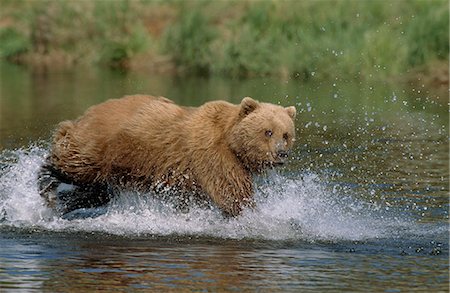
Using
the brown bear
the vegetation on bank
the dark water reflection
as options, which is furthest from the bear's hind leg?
the vegetation on bank

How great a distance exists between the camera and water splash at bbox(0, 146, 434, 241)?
9.98m

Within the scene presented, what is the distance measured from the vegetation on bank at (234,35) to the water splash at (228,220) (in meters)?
14.4

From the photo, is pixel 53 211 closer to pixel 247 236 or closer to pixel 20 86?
pixel 247 236

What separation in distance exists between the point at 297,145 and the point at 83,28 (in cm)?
1827

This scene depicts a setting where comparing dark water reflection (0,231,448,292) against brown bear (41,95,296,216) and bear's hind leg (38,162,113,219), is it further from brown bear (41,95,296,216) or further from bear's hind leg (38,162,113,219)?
bear's hind leg (38,162,113,219)

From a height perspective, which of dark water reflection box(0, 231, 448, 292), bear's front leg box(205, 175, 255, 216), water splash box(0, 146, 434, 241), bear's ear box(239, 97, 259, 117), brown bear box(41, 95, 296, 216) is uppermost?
bear's ear box(239, 97, 259, 117)

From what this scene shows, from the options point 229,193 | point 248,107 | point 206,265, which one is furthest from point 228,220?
point 206,265

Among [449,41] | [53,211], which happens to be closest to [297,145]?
[53,211]

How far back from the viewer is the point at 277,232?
10.0 meters

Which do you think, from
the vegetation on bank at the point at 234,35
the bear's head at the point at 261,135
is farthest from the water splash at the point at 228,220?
the vegetation on bank at the point at 234,35

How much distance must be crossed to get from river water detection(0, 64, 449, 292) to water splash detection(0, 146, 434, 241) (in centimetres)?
1

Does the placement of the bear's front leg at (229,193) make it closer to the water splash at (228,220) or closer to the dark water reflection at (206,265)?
the water splash at (228,220)

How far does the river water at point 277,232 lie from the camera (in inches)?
328

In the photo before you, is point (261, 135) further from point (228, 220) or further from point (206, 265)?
point (206, 265)
